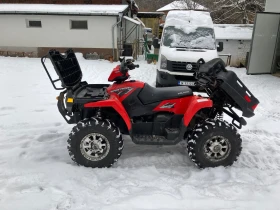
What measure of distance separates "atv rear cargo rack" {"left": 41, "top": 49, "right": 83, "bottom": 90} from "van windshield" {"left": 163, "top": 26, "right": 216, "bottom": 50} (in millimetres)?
4807

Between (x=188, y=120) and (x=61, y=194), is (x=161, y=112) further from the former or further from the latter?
(x=61, y=194)

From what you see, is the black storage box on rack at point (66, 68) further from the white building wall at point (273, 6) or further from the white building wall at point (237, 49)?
the white building wall at point (237, 49)

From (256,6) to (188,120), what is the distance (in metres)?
19.9

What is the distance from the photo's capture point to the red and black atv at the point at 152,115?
11.4ft

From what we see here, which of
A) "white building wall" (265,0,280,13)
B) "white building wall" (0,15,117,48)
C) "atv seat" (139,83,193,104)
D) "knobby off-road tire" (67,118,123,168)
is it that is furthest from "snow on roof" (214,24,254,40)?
"knobby off-road tire" (67,118,123,168)

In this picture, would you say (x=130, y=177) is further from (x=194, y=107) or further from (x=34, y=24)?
(x=34, y=24)

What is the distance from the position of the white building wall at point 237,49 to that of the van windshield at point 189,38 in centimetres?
540

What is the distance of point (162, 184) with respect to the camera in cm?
324

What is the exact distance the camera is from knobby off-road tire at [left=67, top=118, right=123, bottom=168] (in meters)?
3.44

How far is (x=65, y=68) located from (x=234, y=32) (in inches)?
483

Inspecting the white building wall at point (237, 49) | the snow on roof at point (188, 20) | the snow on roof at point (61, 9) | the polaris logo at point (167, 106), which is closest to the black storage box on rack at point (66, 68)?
the polaris logo at point (167, 106)

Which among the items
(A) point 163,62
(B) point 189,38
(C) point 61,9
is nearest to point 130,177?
(A) point 163,62

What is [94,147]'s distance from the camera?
3539mm

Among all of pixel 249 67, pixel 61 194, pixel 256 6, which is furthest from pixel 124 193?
pixel 256 6
